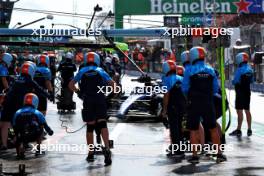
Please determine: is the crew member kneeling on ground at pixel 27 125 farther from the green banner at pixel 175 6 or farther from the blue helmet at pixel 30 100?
the green banner at pixel 175 6

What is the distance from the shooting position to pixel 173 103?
33.7 ft

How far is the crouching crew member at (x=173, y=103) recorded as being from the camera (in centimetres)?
1020

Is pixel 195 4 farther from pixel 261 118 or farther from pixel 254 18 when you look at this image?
pixel 261 118

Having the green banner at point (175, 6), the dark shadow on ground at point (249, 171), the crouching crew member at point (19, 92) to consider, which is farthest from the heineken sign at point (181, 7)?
the dark shadow on ground at point (249, 171)

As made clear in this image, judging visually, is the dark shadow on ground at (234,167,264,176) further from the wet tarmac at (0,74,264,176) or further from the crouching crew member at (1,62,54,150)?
the crouching crew member at (1,62,54,150)

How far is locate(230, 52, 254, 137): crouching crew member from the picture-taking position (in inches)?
507

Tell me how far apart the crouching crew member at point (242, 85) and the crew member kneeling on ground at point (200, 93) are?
351 cm

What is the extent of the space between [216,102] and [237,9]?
35.3m

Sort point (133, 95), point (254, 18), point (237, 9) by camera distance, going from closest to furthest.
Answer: point (133, 95) < point (254, 18) < point (237, 9)

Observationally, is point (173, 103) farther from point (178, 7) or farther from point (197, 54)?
point (178, 7)

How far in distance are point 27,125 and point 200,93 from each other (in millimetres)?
2980

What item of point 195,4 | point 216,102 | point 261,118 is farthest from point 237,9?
point 216,102

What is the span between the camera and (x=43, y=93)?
10617 mm

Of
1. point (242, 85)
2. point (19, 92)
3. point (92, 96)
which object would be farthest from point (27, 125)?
point (242, 85)
